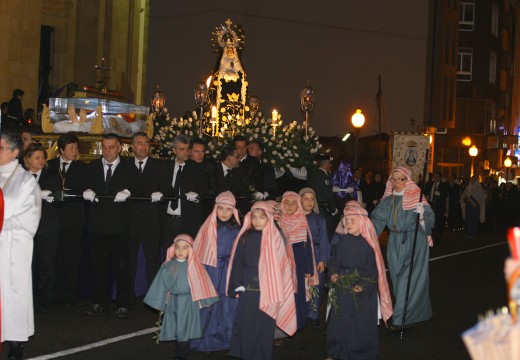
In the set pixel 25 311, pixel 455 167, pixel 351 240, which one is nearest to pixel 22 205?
pixel 25 311

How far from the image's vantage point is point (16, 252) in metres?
9.25

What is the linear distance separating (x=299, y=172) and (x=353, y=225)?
7805 mm

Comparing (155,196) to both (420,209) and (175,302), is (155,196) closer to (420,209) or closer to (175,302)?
(175,302)

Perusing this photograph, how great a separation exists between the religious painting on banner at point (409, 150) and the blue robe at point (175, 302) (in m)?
20.1

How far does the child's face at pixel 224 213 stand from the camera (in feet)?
34.2

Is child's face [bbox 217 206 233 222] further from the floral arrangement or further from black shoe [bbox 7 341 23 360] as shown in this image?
the floral arrangement

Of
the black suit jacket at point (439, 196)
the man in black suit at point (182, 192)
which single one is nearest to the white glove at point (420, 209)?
the man in black suit at point (182, 192)

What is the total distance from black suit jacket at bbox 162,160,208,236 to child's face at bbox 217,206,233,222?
2.45 m

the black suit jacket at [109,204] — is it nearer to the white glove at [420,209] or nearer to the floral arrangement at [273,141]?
the white glove at [420,209]

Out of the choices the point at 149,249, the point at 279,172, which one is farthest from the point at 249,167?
the point at 279,172

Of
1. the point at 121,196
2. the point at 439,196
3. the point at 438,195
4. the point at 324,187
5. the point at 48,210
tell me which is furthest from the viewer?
the point at 439,196

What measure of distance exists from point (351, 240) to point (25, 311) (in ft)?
10.2

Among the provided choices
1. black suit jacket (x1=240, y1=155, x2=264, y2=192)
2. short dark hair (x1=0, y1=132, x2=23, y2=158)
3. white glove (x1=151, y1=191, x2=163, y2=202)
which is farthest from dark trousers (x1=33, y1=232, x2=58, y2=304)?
black suit jacket (x1=240, y1=155, x2=264, y2=192)

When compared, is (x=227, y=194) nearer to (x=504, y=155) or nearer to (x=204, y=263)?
(x=204, y=263)
